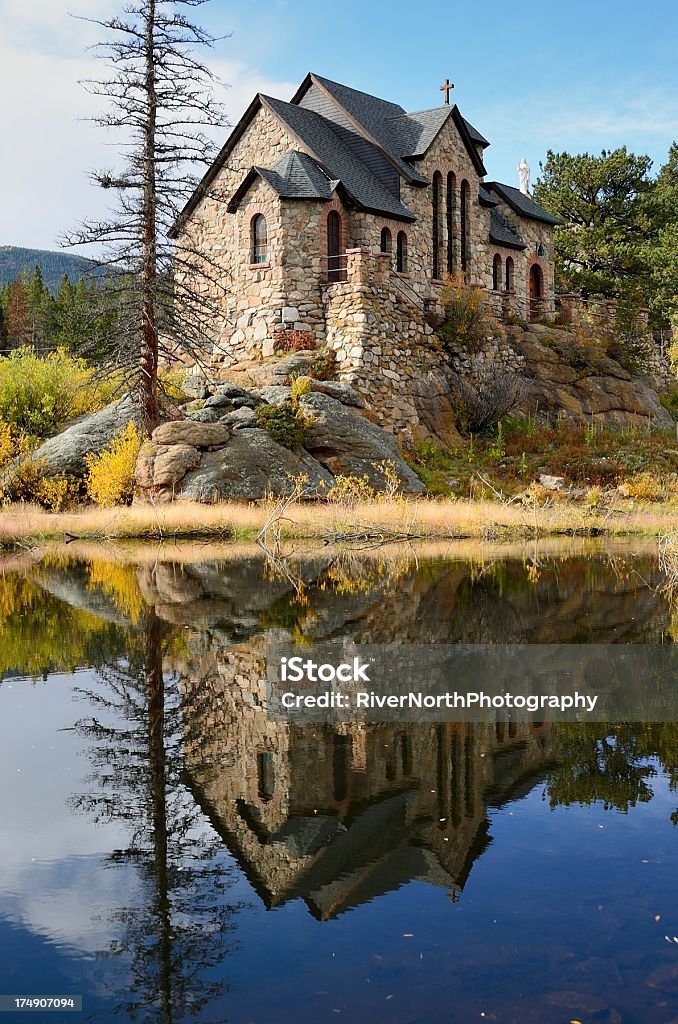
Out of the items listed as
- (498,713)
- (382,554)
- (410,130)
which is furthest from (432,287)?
(498,713)

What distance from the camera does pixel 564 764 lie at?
7352 millimetres

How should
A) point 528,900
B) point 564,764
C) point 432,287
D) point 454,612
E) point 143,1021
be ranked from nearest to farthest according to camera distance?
point 143,1021 → point 528,900 → point 564,764 → point 454,612 → point 432,287

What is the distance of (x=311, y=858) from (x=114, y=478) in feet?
74.7

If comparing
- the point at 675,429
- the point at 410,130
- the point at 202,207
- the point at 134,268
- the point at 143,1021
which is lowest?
the point at 143,1021

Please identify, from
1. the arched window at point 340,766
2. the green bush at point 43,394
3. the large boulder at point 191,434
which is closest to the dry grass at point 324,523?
the large boulder at point 191,434

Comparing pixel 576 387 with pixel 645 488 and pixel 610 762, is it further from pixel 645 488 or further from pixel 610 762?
pixel 610 762

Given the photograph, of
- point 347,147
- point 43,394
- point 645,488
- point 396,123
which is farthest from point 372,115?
point 645,488

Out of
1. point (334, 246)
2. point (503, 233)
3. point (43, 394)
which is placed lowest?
point (43, 394)

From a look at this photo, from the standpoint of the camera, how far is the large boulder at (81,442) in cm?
2898

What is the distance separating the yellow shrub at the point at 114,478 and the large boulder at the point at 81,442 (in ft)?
4.16

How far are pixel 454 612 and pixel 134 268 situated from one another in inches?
801

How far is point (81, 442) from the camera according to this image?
96.9 feet

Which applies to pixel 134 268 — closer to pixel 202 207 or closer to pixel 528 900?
pixel 202 207

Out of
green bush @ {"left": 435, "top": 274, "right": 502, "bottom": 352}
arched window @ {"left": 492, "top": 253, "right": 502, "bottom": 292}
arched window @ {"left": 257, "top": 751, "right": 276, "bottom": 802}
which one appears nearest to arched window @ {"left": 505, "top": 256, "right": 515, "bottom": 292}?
arched window @ {"left": 492, "top": 253, "right": 502, "bottom": 292}
